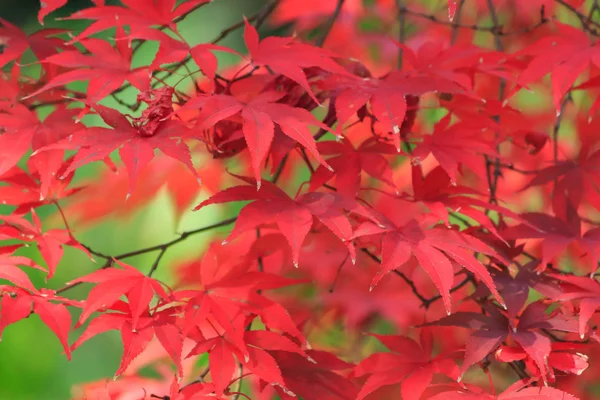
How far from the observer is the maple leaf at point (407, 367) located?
A: 635 mm

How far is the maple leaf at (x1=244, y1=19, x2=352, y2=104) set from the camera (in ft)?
2.00

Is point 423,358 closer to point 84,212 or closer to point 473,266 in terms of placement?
point 473,266

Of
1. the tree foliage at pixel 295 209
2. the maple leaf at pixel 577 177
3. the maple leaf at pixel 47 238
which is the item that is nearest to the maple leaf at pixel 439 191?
the tree foliage at pixel 295 209

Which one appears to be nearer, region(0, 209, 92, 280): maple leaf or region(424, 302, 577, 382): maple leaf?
region(424, 302, 577, 382): maple leaf

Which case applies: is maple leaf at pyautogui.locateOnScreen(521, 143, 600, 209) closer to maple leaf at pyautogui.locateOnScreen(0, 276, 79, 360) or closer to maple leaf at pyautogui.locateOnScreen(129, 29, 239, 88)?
maple leaf at pyautogui.locateOnScreen(129, 29, 239, 88)

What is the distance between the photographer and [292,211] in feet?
2.00

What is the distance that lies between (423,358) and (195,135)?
12.7 inches

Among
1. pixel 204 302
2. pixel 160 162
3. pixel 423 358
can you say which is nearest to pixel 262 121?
pixel 204 302

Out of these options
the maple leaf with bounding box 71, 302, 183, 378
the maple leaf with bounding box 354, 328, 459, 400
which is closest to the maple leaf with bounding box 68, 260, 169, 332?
the maple leaf with bounding box 71, 302, 183, 378

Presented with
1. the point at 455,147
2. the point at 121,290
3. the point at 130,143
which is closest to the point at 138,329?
the point at 121,290

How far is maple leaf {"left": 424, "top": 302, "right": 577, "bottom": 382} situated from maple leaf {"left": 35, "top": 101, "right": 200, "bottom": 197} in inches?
11.6

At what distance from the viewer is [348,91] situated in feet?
2.12

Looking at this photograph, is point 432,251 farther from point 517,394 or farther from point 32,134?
point 32,134

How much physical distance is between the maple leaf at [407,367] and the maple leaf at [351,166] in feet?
0.52
